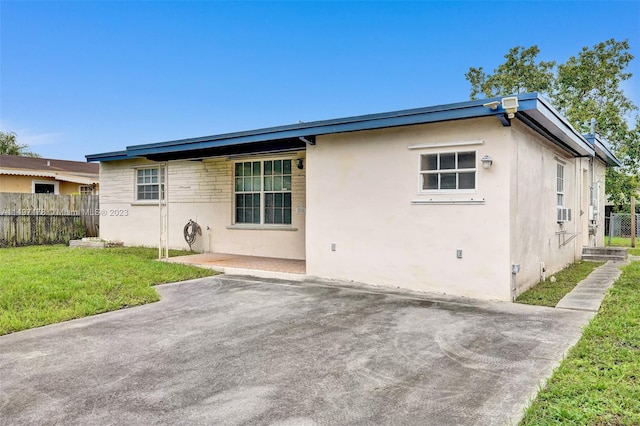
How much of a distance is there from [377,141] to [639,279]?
5513mm

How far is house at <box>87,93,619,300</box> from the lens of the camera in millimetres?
6430

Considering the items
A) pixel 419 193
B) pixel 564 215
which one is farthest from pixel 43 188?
pixel 564 215

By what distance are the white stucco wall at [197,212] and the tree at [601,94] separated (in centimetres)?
1503

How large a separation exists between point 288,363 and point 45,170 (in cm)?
2235

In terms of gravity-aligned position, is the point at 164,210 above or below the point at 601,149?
below

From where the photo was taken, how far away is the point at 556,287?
751 cm

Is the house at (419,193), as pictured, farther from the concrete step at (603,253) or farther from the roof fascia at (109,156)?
the roof fascia at (109,156)

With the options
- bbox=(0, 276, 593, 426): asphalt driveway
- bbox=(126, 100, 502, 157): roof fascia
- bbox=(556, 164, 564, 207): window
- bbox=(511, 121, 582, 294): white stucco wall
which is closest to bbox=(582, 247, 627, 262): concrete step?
bbox=(511, 121, 582, 294): white stucco wall

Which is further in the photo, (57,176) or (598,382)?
(57,176)

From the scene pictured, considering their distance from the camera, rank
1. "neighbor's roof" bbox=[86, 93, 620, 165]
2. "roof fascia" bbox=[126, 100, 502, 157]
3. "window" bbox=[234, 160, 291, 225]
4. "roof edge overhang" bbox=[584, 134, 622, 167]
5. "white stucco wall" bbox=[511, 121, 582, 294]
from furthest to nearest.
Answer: "roof edge overhang" bbox=[584, 134, 622, 167]
"window" bbox=[234, 160, 291, 225]
"white stucco wall" bbox=[511, 121, 582, 294]
"roof fascia" bbox=[126, 100, 502, 157]
"neighbor's roof" bbox=[86, 93, 620, 165]

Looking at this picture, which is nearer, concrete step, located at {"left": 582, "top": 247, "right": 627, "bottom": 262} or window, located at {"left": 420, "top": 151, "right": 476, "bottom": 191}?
window, located at {"left": 420, "top": 151, "right": 476, "bottom": 191}

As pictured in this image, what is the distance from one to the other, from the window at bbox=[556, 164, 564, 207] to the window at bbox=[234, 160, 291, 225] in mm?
6222

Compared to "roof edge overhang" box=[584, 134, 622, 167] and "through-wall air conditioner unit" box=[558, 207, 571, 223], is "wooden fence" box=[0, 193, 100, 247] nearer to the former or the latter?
"through-wall air conditioner unit" box=[558, 207, 571, 223]

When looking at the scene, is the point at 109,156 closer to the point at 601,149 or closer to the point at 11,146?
the point at 601,149
